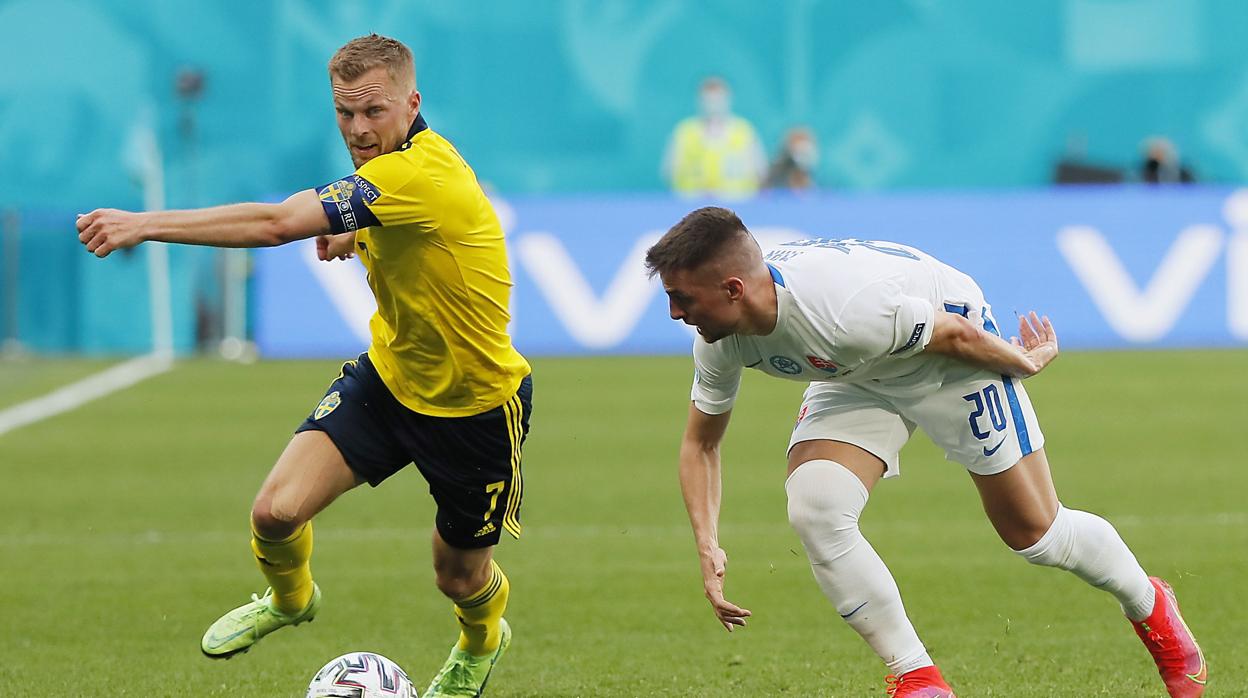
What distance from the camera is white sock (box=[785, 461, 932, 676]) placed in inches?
216

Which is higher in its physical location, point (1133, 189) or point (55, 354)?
point (1133, 189)

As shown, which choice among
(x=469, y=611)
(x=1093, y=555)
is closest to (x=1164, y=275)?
(x=1093, y=555)

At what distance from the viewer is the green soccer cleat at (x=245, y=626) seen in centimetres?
629

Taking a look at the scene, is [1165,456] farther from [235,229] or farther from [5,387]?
[5,387]

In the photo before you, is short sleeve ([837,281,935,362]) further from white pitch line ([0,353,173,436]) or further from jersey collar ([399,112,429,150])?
white pitch line ([0,353,173,436])

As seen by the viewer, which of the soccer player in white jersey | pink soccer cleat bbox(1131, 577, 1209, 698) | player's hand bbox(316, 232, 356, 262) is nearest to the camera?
the soccer player in white jersey

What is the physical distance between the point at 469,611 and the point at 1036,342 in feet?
7.14

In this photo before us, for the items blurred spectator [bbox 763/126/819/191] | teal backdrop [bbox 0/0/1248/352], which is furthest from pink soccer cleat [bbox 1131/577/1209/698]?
teal backdrop [bbox 0/0/1248/352]

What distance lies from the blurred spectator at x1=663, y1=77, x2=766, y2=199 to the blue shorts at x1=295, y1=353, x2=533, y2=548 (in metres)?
14.5

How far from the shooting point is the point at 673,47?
24.2 meters

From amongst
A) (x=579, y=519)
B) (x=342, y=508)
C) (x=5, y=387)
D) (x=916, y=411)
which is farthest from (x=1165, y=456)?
(x=5, y=387)

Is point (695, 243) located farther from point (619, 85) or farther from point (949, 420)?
point (619, 85)

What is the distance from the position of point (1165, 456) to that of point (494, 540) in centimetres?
698

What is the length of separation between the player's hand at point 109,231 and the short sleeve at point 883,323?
204 centimetres
